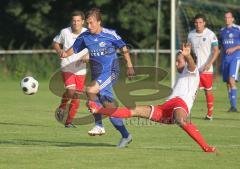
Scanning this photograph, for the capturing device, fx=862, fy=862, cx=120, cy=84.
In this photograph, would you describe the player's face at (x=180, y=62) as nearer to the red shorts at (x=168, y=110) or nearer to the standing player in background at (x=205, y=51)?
the red shorts at (x=168, y=110)

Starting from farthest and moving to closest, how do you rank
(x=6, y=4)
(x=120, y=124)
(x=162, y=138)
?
(x=6, y=4), (x=162, y=138), (x=120, y=124)

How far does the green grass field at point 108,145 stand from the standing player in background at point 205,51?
569mm

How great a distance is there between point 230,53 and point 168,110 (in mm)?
8127

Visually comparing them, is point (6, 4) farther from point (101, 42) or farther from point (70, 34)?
point (101, 42)

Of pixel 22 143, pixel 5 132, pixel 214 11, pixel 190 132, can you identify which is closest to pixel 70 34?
pixel 5 132

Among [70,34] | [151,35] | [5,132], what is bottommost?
[151,35]

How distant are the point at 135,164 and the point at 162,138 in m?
3.27

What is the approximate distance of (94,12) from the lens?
13.0 metres

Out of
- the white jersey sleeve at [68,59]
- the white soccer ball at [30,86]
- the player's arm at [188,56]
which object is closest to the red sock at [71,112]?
the white jersey sleeve at [68,59]

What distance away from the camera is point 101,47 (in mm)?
13266

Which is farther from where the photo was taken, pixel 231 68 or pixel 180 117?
pixel 231 68

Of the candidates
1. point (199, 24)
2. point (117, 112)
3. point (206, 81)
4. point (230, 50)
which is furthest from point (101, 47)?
point (230, 50)

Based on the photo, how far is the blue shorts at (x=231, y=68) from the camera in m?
19.7

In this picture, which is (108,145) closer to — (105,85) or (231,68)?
(105,85)
